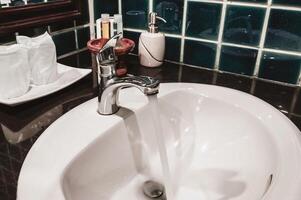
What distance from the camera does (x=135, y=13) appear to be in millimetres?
886

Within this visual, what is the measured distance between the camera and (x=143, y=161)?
0.69m

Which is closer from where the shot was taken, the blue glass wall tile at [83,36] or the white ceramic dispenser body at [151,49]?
the white ceramic dispenser body at [151,49]

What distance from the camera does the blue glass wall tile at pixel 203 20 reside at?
0.77 meters

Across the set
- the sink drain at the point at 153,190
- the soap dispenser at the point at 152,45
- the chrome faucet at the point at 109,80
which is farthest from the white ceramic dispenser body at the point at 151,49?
the sink drain at the point at 153,190

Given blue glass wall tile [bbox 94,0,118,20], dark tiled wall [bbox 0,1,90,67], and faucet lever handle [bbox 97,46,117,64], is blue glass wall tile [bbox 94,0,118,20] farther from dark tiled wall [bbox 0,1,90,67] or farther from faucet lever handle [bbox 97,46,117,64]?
A: faucet lever handle [bbox 97,46,117,64]

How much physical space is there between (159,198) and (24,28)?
0.52 meters

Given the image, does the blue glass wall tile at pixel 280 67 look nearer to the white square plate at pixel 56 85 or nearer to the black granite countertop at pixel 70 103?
the black granite countertop at pixel 70 103

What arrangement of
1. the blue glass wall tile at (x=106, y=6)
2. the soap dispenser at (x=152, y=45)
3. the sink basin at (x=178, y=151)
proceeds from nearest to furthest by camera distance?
1. the sink basin at (x=178, y=151)
2. the soap dispenser at (x=152, y=45)
3. the blue glass wall tile at (x=106, y=6)

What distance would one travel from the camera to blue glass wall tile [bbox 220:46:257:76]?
2.55 ft

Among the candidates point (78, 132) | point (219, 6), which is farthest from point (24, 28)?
point (219, 6)

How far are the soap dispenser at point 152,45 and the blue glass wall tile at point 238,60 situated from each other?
17 centimetres

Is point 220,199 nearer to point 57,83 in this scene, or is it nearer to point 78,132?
point 78,132

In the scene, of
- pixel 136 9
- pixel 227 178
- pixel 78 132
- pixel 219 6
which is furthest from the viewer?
pixel 136 9

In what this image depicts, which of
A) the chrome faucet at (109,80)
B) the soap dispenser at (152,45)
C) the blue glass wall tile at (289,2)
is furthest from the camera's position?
the soap dispenser at (152,45)
